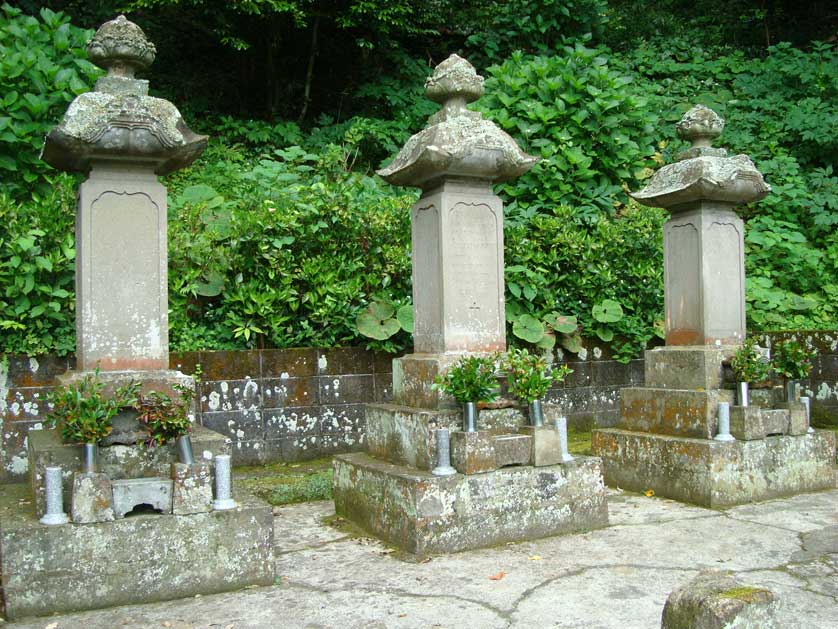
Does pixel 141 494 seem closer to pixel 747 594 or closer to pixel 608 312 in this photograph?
pixel 747 594

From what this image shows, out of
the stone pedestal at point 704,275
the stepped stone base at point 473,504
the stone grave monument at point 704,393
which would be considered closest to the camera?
the stepped stone base at point 473,504

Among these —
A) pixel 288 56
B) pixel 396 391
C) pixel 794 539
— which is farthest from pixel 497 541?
pixel 288 56

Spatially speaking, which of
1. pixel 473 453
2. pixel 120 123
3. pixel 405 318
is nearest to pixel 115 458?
pixel 120 123

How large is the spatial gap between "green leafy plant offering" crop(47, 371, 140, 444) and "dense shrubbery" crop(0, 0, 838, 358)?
2.65 meters

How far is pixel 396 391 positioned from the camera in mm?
5340

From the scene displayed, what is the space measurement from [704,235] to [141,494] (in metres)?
4.45

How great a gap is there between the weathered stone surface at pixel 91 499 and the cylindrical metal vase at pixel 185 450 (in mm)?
Result: 373

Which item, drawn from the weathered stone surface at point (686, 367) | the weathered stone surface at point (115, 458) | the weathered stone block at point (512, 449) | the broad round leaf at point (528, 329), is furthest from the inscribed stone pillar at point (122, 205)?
the broad round leaf at point (528, 329)

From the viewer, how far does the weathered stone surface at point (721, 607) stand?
1.93m

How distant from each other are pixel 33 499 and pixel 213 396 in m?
2.73

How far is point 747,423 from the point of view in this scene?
5.46 metres

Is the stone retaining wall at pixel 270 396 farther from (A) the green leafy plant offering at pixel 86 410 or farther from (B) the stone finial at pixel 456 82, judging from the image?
(B) the stone finial at pixel 456 82

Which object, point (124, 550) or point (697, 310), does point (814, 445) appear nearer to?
point (697, 310)

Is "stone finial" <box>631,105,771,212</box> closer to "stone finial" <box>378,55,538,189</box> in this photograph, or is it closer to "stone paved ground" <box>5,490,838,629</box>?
"stone finial" <box>378,55,538,189</box>
